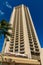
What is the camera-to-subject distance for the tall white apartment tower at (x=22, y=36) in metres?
114

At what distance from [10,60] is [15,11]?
9062cm

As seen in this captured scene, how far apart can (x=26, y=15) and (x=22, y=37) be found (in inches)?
830

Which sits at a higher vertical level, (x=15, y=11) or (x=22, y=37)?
(x=15, y=11)

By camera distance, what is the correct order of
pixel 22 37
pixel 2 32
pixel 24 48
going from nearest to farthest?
1. pixel 2 32
2. pixel 24 48
3. pixel 22 37

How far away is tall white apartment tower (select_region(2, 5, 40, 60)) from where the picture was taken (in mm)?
113644

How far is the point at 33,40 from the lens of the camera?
12544 cm

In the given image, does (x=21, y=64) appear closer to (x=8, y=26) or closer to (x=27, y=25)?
(x=8, y=26)

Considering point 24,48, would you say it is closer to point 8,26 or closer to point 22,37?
point 22,37

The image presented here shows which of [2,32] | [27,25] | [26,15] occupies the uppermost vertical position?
[26,15]

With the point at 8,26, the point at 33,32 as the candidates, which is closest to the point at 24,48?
the point at 33,32

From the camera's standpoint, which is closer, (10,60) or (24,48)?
(10,60)

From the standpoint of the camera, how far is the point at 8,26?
39375 millimetres

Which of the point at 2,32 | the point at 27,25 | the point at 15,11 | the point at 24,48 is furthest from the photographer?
the point at 15,11

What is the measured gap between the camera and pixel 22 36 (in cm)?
12562
